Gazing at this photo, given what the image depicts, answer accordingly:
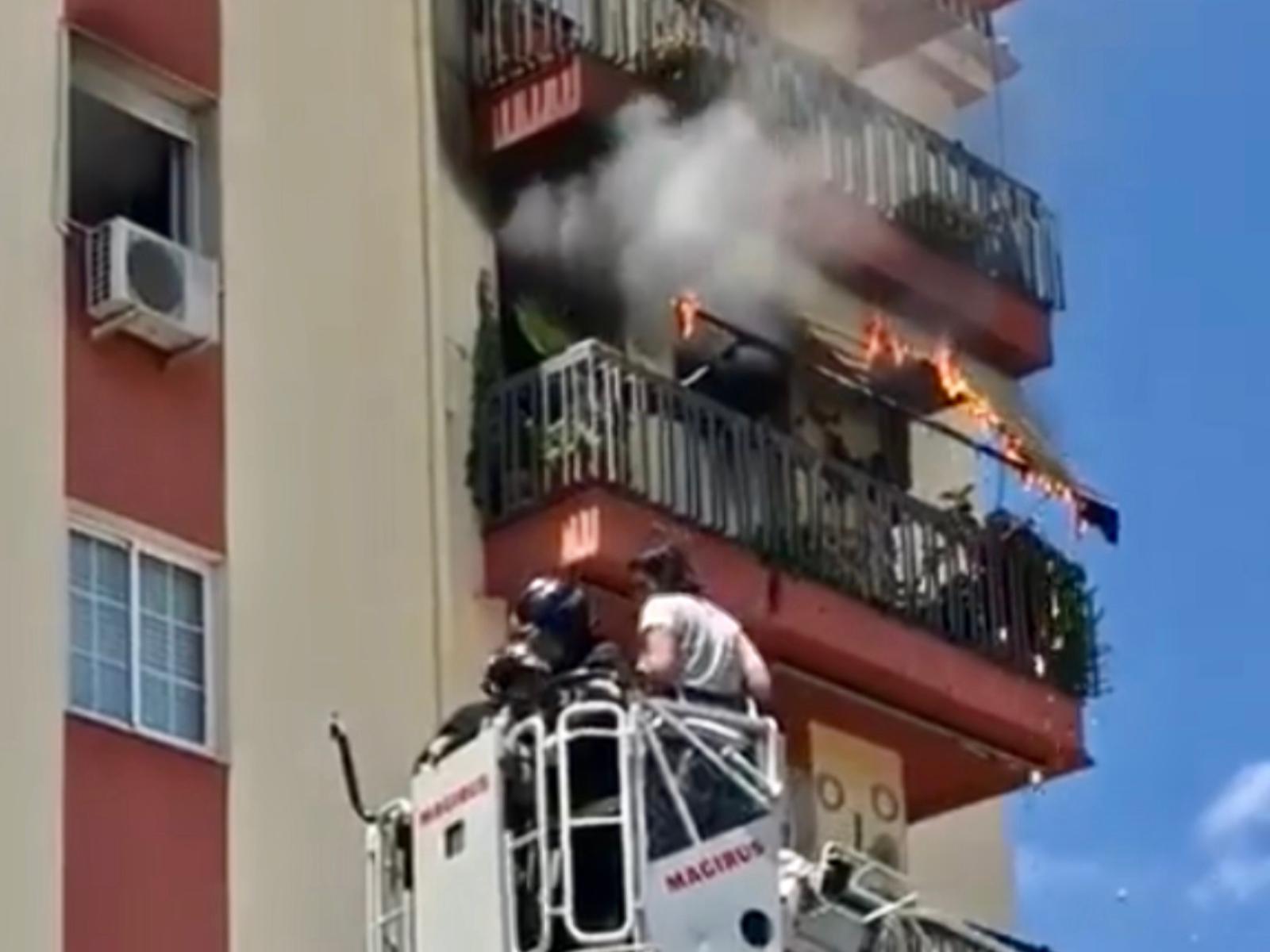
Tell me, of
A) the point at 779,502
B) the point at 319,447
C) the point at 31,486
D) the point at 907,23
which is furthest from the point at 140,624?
the point at 907,23

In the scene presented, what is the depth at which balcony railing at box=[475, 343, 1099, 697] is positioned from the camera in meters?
22.6

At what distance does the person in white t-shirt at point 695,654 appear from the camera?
17.3m

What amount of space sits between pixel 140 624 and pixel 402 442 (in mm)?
2125

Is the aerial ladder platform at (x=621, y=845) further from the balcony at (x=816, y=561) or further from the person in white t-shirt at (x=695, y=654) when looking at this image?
the balcony at (x=816, y=561)

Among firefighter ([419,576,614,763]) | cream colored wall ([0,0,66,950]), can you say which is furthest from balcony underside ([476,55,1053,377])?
firefighter ([419,576,614,763])

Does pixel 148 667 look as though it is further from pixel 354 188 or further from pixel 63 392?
pixel 354 188

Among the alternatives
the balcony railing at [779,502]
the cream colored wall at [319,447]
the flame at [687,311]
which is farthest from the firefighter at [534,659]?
the flame at [687,311]

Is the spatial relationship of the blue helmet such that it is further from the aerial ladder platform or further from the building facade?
the building facade

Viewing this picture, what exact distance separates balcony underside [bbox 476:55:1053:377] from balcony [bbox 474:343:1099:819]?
52.8 inches

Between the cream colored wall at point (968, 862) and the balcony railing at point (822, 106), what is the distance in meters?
3.18

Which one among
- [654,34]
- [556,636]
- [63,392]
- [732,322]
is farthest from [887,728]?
[556,636]

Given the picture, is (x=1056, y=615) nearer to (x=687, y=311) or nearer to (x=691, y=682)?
(x=687, y=311)

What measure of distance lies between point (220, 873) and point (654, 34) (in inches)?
229

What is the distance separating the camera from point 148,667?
21.1m
